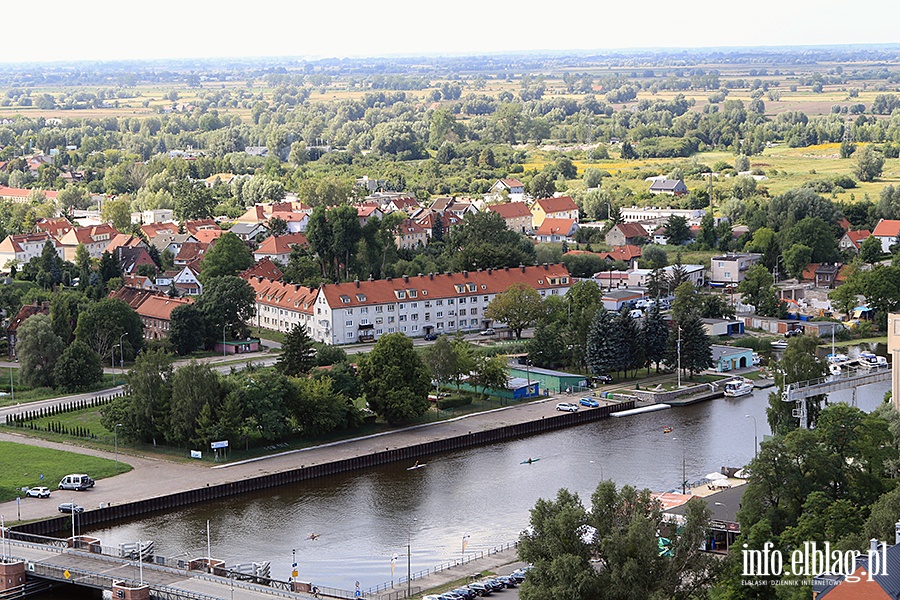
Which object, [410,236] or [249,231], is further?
[249,231]

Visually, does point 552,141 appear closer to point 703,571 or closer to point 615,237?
point 615,237

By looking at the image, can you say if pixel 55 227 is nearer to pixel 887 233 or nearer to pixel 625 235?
pixel 625 235

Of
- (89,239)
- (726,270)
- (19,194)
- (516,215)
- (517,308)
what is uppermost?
(19,194)

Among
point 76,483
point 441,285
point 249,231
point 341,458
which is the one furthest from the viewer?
point 249,231

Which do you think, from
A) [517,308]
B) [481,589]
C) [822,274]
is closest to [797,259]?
[822,274]

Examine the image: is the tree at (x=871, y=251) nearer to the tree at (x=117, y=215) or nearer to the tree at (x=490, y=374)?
the tree at (x=490, y=374)

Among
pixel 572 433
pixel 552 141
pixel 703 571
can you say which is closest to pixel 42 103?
pixel 552 141

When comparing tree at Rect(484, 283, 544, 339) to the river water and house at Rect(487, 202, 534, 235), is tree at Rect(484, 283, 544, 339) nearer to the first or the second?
the river water
